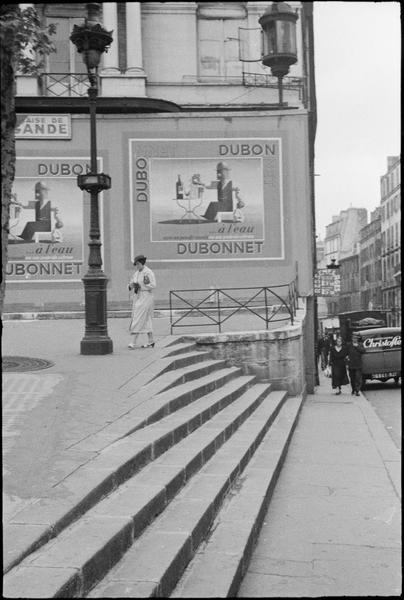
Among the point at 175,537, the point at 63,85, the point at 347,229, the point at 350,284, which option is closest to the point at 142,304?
the point at 175,537

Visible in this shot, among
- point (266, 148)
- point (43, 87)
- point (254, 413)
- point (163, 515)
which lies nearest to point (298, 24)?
point (266, 148)

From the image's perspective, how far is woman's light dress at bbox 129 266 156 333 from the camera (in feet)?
41.3

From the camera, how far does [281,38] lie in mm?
23812

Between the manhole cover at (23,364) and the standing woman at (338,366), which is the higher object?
the manhole cover at (23,364)

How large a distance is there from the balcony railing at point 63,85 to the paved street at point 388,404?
13805 mm

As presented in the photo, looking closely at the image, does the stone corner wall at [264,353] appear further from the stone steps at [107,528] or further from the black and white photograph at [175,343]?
the stone steps at [107,528]

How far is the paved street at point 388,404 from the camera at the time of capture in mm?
12343

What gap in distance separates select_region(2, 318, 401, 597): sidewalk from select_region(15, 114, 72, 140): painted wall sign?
34.9 ft

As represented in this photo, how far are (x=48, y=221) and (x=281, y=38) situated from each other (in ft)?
33.6

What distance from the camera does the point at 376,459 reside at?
9.17 meters

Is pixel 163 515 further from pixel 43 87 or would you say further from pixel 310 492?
pixel 43 87

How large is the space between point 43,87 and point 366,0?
23334 millimetres

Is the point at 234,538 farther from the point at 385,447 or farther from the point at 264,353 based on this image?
the point at 264,353

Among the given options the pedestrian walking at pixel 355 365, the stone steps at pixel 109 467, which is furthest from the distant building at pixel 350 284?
the stone steps at pixel 109 467
